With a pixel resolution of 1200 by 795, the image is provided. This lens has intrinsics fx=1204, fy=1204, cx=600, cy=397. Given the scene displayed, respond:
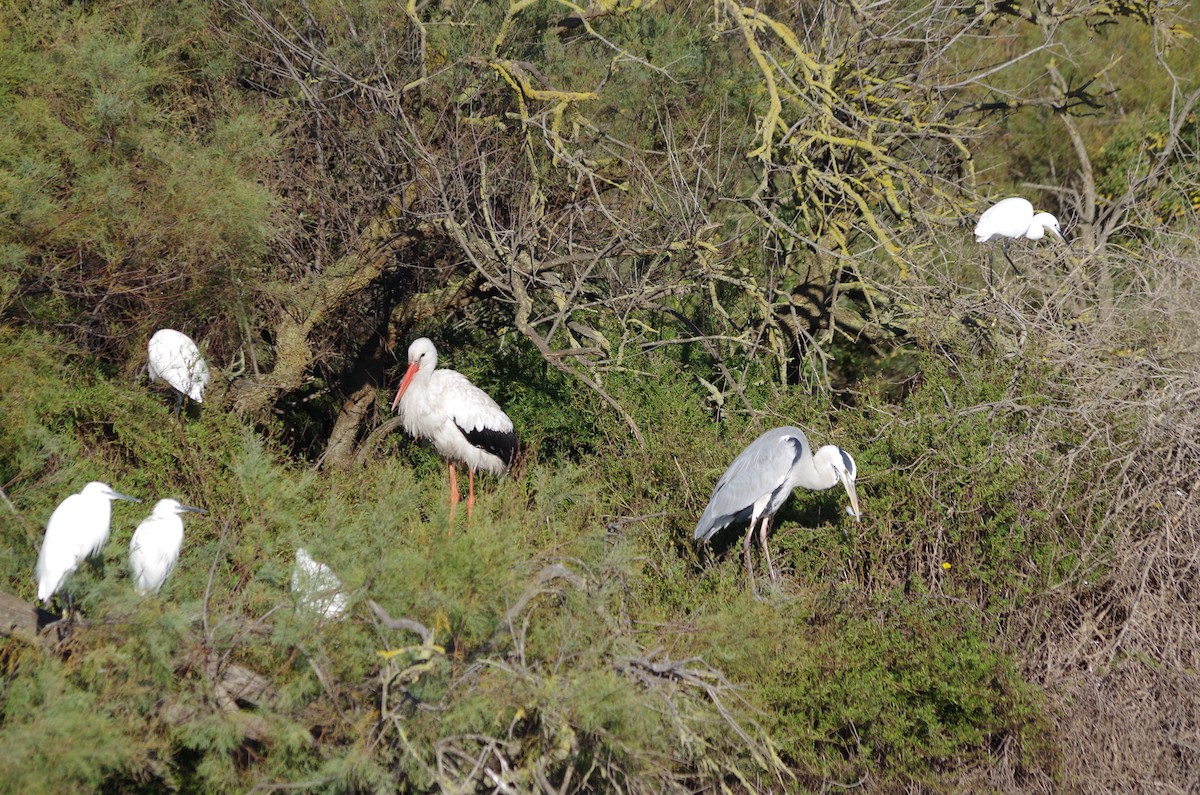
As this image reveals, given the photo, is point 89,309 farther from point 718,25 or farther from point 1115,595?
point 1115,595

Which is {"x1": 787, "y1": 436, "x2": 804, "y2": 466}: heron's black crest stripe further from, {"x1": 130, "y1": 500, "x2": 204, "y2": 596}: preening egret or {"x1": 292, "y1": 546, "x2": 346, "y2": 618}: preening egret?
{"x1": 130, "y1": 500, "x2": 204, "y2": 596}: preening egret

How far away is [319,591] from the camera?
5.29m

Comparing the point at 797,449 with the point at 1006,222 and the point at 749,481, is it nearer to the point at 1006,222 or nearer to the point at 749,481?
the point at 749,481

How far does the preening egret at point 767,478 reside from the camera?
7051 millimetres

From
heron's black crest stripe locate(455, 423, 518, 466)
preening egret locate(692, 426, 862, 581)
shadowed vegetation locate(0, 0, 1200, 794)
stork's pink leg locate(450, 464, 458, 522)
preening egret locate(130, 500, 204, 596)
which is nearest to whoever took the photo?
shadowed vegetation locate(0, 0, 1200, 794)

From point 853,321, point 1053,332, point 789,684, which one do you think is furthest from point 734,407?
point 789,684

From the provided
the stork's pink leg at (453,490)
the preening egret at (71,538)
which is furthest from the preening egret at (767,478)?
the preening egret at (71,538)

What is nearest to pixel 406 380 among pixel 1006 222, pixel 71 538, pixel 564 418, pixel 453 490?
pixel 453 490

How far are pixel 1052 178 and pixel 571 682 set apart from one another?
11496 millimetres

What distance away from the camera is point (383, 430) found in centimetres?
893

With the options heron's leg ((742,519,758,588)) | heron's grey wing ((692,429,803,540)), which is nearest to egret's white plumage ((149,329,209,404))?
heron's grey wing ((692,429,803,540))

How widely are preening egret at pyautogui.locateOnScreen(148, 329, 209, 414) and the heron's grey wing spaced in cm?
334

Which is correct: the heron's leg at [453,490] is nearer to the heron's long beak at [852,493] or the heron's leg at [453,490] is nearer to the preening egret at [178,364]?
the preening egret at [178,364]

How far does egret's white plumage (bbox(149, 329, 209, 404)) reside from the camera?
7734mm
